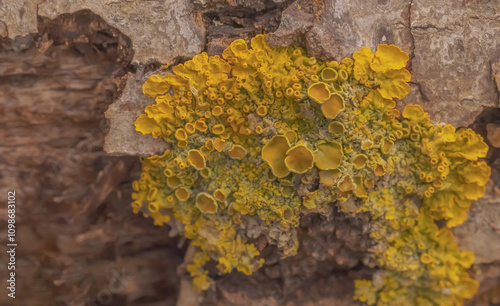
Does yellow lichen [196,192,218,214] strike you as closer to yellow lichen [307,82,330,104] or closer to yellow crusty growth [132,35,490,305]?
yellow crusty growth [132,35,490,305]

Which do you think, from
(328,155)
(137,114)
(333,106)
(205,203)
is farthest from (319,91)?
(137,114)

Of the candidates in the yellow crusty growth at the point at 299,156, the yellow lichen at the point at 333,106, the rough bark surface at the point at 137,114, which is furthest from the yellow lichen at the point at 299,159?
the rough bark surface at the point at 137,114

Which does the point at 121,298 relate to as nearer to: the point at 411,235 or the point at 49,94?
the point at 49,94

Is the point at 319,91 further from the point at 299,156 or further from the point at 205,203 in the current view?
the point at 205,203

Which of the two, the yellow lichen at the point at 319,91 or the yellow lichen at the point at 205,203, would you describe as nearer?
the yellow lichen at the point at 319,91

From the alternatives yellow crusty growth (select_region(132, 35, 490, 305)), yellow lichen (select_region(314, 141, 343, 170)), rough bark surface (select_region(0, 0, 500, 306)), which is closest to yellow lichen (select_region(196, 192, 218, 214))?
yellow crusty growth (select_region(132, 35, 490, 305))

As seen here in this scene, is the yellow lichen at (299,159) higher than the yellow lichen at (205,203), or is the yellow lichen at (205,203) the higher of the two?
the yellow lichen at (299,159)

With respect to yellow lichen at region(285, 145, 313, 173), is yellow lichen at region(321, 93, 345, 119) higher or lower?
higher

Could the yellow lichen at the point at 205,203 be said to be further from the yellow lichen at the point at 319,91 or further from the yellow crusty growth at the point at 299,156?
the yellow lichen at the point at 319,91
